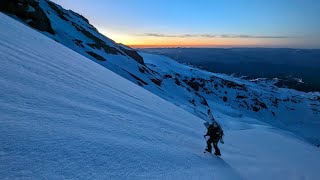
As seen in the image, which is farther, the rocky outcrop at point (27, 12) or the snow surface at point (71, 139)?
the rocky outcrop at point (27, 12)

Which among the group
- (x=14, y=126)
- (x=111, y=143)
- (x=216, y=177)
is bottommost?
(x=216, y=177)

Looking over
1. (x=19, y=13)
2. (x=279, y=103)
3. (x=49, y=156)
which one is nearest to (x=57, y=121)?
(x=49, y=156)

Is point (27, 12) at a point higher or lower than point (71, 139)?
higher

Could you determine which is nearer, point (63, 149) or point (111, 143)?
point (63, 149)

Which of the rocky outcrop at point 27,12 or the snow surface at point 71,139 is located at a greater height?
the rocky outcrop at point 27,12

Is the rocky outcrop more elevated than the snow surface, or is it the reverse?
the rocky outcrop

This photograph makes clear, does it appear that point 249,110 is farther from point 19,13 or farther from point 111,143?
point 111,143

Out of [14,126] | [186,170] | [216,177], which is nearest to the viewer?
[14,126]

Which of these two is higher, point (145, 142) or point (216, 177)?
point (145, 142)

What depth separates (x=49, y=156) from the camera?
3295 mm

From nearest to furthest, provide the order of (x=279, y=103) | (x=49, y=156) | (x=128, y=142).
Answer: (x=49, y=156)
(x=128, y=142)
(x=279, y=103)

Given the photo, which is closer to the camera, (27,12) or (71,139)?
(71,139)

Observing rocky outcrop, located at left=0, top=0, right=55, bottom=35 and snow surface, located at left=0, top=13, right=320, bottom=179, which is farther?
rocky outcrop, located at left=0, top=0, right=55, bottom=35

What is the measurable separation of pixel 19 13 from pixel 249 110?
123m
